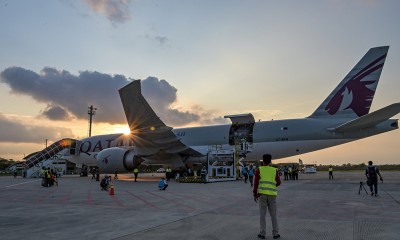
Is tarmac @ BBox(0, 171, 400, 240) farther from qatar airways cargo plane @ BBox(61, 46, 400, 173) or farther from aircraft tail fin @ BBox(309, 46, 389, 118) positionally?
aircraft tail fin @ BBox(309, 46, 389, 118)

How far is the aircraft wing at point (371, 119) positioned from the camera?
68.7 ft

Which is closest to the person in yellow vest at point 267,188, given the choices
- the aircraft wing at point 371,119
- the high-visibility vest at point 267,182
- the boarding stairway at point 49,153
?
the high-visibility vest at point 267,182

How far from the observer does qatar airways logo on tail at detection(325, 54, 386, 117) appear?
90.7 feet

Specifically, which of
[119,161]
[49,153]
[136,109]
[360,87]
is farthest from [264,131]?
[49,153]

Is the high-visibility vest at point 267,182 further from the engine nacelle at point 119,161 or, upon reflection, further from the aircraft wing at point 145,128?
the engine nacelle at point 119,161

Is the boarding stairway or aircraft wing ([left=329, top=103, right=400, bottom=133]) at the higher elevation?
aircraft wing ([left=329, top=103, right=400, bottom=133])

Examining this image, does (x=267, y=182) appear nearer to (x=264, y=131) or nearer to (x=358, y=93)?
(x=264, y=131)

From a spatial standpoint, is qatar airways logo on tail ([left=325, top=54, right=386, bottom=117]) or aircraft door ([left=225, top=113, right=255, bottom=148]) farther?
aircraft door ([left=225, top=113, right=255, bottom=148])

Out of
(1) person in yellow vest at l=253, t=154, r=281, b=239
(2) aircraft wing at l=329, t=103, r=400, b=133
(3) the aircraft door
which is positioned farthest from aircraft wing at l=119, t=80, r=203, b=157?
(1) person in yellow vest at l=253, t=154, r=281, b=239

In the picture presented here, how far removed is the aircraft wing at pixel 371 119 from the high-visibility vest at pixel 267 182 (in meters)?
16.3

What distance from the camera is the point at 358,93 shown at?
28.1m

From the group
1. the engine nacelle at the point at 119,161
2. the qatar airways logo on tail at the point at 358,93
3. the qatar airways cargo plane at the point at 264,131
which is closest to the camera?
the qatar airways cargo plane at the point at 264,131

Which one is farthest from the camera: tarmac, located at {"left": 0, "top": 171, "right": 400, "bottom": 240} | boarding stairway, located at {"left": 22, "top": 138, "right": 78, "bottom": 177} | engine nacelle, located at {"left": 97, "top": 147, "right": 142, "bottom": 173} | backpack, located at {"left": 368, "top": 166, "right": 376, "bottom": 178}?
boarding stairway, located at {"left": 22, "top": 138, "right": 78, "bottom": 177}

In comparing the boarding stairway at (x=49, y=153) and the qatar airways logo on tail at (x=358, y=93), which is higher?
the qatar airways logo on tail at (x=358, y=93)
